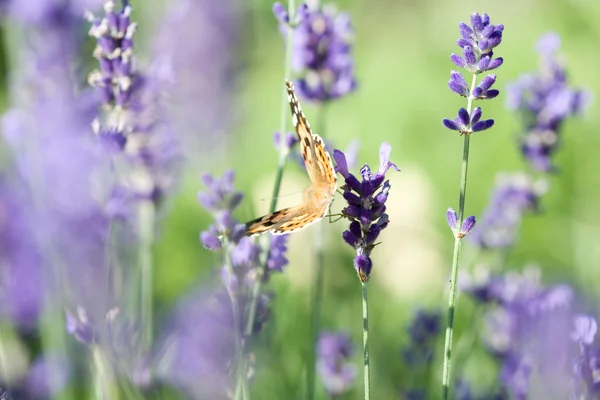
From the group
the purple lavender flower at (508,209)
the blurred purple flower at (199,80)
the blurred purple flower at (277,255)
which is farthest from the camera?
the blurred purple flower at (199,80)

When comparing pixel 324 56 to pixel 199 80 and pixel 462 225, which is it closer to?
pixel 462 225

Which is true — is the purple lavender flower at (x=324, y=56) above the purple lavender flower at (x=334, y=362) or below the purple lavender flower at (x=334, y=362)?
above

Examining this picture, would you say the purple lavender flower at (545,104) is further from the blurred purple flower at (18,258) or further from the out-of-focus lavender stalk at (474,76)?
the blurred purple flower at (18,258)

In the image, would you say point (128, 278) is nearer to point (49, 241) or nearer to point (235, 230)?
point (49, 241)

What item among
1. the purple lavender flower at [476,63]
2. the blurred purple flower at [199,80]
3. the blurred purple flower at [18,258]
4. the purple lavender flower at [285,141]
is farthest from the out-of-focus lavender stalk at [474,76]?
the blurred purple flower at [199,80]

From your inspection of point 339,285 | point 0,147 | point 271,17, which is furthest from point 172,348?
point 271,17

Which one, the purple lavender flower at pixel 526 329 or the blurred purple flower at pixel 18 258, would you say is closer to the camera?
the purple lavender flower at pixel 526 329
